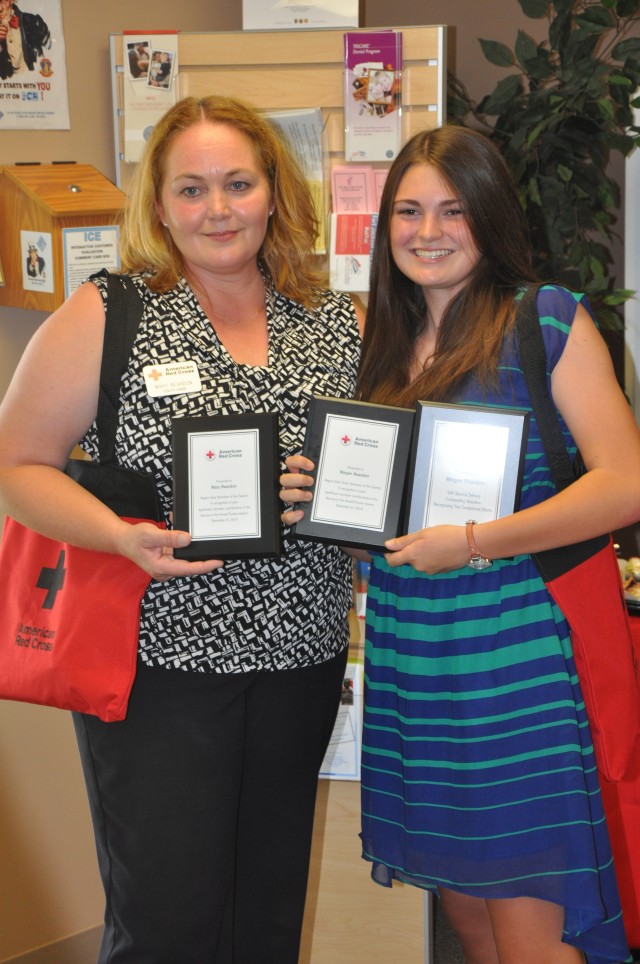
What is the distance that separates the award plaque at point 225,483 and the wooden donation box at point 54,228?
0.96m

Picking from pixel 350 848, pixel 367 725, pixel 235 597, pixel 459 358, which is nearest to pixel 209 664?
pixel 235 597

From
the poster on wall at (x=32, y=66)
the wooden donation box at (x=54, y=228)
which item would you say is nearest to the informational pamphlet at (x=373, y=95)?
the wooden donation box at (x=54, y=228)

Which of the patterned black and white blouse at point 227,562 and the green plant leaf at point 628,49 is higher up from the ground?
the green plant leaf at point 628,49

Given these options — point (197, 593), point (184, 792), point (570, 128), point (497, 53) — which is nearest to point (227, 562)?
point (197, 593)

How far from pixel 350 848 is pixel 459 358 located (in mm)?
1422

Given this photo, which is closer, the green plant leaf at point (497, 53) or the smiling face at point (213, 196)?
the smiling face at point (213, 196)

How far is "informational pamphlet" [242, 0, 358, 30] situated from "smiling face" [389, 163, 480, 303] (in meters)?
1.00

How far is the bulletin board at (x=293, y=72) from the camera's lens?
96.7 inches

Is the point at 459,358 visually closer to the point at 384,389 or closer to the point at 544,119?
the point at 384,389

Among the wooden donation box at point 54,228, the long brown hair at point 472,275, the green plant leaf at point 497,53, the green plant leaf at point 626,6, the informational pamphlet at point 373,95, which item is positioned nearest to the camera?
the long brown hair at point 472,275

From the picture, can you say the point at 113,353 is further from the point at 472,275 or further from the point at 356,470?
the point at 472,275

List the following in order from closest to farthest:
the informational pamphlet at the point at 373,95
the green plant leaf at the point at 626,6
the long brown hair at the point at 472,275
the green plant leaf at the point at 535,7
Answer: the long brown hair at the point at 472,275 < the informational pamphlet at the point at 373,95 < the green plant leaf at the point at 626,6 < the green plant leaf at the point at 535,7

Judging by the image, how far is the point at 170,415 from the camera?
160 centimetres

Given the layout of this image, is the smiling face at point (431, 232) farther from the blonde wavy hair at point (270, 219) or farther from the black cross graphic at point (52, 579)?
the black cross graphic at point (52, 579)
